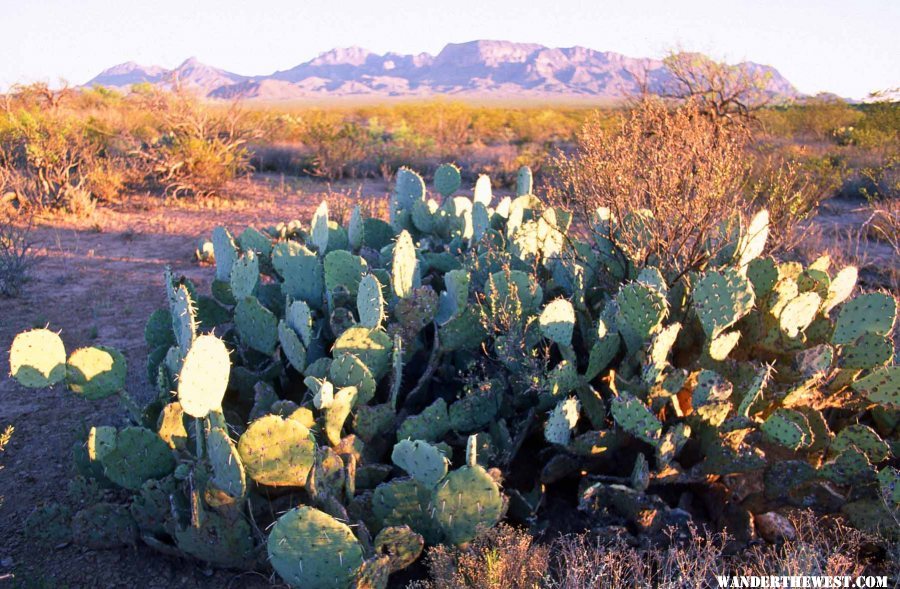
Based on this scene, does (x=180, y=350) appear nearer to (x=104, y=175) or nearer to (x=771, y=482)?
(x=771, y=482)

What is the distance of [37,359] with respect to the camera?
3.26 meters

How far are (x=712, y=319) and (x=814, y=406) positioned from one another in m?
0.80

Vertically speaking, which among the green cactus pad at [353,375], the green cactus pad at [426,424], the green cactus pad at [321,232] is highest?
the green cactus pad at [321,232]

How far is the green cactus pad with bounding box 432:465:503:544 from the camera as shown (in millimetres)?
2725

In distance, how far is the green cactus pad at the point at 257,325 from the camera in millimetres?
3877

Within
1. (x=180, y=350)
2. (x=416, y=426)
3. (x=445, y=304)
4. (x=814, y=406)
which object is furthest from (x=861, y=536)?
(x=180, y=350)

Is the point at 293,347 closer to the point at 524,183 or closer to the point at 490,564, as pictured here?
the point at 490,564

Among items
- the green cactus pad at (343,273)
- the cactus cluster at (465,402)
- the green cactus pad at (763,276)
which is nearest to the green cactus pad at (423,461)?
the cactus cluster at (465,402)

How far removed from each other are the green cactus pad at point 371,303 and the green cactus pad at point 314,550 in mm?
1181

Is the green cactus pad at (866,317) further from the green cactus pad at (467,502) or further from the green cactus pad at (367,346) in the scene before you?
the green cactus pad at (367,346)

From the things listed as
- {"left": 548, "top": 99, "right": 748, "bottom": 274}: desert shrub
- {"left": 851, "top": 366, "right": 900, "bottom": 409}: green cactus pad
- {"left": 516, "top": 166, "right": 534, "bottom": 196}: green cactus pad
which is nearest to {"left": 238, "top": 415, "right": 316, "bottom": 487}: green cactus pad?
{"left": 548, "top": 99, "right": 748, "bottom": 274}: desert shrub

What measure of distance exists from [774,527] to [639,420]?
79 cm

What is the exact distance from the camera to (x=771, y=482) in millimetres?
3178

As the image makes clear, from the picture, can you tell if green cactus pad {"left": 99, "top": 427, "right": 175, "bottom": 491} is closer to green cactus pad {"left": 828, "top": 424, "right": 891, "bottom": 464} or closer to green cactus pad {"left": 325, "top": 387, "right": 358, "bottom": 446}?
green cactus pad {"left": 325, "top": 387, "right": 358, "bottom": 446}
